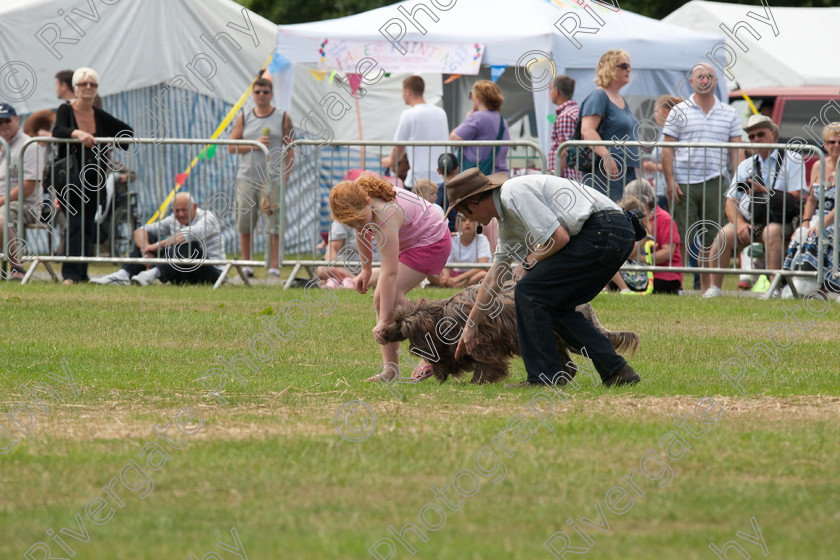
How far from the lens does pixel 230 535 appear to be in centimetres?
380

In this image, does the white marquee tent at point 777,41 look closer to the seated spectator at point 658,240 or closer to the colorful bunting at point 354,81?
the colorful bunting at point 354,81

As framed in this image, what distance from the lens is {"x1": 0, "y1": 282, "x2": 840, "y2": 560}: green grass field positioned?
12.5 feet

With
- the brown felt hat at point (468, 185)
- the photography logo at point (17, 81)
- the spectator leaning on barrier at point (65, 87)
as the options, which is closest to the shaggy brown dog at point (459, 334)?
the brown felt hat at point (468, 185)

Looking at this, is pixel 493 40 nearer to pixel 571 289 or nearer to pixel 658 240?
pixel 658 240

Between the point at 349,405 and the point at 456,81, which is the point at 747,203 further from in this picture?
the point at 456,81

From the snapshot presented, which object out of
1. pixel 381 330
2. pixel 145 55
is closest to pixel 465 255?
pixel 381 330

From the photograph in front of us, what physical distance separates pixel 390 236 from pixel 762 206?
22.1 feet

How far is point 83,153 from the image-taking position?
12.9 m

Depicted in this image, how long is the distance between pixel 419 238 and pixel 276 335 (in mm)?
2184

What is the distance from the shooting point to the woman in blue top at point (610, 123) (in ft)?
40.1

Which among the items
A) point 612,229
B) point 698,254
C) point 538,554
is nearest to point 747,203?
point 698,254

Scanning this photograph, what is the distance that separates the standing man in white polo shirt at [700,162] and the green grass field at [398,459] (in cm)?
437

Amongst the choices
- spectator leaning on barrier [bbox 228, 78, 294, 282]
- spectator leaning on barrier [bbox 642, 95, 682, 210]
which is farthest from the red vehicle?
spectator leaning on barrier [bbox 228, 78, 294, 282]

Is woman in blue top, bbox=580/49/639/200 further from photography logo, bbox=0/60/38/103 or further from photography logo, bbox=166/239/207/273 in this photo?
photography logo, bbox=0/60/38/103
